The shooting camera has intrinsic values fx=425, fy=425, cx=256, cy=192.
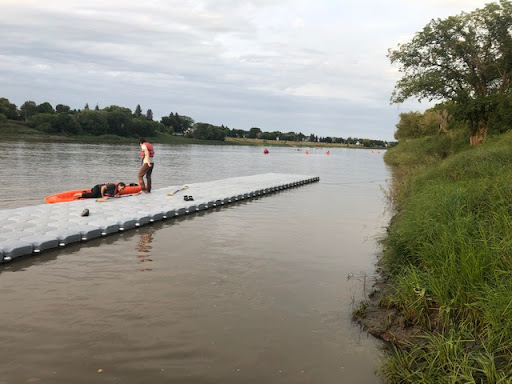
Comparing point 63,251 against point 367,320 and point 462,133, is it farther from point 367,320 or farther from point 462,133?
point 462,133

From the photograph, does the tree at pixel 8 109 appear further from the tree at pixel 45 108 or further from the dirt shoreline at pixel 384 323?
the dirt shoreline at pixel 384 323

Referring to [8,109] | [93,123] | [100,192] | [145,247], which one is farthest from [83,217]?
[8,109]

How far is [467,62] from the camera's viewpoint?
32.6m

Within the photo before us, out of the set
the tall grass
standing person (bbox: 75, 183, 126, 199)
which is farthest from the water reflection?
the tall grass

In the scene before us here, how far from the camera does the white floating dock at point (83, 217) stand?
30.8 feet

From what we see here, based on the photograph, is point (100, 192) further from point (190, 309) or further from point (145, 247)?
point (190, 309)

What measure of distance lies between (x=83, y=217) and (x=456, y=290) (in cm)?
990

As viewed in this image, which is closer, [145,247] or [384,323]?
[384,323]

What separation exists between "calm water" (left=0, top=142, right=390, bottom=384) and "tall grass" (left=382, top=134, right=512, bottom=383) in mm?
759

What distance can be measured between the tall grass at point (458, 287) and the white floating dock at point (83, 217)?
7.22m

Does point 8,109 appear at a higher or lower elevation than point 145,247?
higher

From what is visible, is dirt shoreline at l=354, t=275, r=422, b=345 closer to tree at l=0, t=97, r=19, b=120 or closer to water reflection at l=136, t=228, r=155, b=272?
water reflection at l=136, t=228, r=155, b=272

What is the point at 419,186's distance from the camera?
14.5 m

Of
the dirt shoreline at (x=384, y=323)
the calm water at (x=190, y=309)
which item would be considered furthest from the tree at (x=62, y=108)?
the dirt shoreline at (x=384, y=323)
